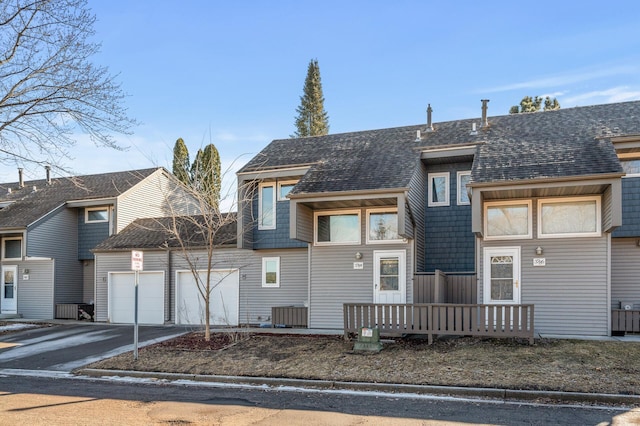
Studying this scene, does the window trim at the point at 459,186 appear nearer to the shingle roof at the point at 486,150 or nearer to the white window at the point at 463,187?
the white window at the point at 463,187

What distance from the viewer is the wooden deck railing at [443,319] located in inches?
463

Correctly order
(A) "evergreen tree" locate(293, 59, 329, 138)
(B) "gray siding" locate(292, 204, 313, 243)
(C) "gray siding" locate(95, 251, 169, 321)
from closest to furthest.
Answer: (B) "gray siding" locate(292, 204, 313, 243) → (C) "gray siding" locate(95, 251, 169, 321) → (A) "evergreen tree" locate(293, 59, 329, 138)

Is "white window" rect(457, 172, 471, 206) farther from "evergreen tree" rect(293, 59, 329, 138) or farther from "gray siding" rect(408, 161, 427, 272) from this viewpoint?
"evergreen tree" rect(293, 59, 329, 138)

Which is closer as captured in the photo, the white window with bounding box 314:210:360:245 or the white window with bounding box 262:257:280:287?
the white window with bounding box 314:210:360:245

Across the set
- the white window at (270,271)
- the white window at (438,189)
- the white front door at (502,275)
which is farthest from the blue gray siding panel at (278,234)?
the white front door at (502,275)

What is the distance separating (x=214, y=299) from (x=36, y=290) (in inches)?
350

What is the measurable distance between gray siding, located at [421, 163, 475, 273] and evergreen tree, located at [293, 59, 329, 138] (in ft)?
101

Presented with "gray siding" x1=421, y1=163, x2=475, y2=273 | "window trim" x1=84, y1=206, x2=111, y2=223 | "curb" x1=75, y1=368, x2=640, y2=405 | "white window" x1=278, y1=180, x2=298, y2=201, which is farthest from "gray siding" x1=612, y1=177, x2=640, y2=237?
"window trim" x1=84, y1=206, x2=111, y2=223

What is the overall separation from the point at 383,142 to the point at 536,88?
22929 mm

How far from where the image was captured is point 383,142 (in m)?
17.8

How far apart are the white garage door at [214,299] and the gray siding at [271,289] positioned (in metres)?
0.38

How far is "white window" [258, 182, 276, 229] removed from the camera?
17516 millimetres

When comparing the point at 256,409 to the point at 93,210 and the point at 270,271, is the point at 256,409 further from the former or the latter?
the point at 93,210

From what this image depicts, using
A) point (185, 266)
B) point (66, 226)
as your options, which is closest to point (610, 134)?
point (185, 266)
